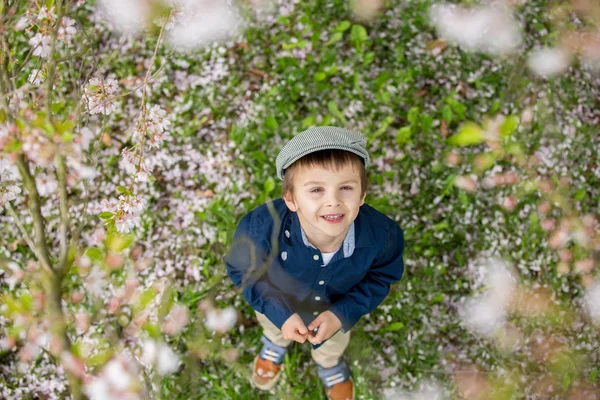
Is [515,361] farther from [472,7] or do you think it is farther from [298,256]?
[472,7]

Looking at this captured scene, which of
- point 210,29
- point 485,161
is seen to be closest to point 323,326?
point 485,161

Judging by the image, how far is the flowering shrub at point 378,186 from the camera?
3166 millimetres

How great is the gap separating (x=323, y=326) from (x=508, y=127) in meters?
2.20

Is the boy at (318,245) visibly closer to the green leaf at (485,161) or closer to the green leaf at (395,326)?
the green leaf at (395,326)

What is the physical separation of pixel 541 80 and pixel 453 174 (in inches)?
45.3

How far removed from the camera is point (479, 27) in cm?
404

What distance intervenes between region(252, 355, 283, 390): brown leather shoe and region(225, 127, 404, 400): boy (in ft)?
2.15

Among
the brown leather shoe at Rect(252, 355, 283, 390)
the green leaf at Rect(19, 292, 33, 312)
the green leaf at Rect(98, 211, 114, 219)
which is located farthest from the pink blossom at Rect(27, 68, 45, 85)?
the brown leather shoe at Rect(252, 355, 283, 390)

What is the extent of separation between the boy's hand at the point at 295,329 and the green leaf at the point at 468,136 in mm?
2084

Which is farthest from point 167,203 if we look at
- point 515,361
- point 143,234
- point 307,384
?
point 515,361

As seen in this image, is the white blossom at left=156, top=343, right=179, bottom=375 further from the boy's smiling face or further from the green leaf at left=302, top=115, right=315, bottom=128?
the green leaf at left=302, top=115, right=315, bottom=128

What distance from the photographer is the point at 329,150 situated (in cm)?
193

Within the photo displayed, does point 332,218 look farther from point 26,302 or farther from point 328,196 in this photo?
point 26,302

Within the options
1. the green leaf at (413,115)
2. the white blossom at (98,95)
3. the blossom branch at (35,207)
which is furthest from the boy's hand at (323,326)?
the green leaf at (413,115)
